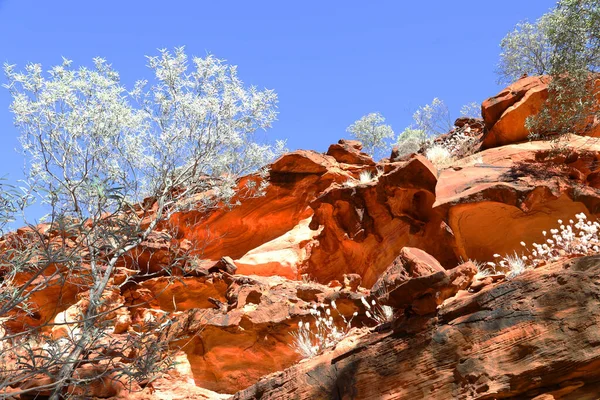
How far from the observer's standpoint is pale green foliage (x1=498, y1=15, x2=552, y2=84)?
71.4ft

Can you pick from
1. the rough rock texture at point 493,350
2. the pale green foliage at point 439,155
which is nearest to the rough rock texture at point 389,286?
the rough rock texture at point 493,350

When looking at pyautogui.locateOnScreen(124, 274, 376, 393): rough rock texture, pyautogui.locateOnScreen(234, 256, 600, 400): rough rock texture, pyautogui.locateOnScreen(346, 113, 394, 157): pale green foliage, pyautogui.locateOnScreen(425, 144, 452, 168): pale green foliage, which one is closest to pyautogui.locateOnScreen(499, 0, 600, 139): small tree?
pyautogui.locateOnScreen(425, 144, 452, 168): pale green foliage

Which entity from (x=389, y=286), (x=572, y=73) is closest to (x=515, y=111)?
(x=572, y=73)

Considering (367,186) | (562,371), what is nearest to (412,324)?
(562,371)

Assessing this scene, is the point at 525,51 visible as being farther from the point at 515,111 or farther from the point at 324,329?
the point at 324,329

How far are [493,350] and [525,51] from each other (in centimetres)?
1880

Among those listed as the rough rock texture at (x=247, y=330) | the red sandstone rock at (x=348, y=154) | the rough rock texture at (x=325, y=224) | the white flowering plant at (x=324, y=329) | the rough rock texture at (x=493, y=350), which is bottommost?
the rough rock texture at (x=493, y=350)

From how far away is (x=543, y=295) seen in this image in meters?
6.53

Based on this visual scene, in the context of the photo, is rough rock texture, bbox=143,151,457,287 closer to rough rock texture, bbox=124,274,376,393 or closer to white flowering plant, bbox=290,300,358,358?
rough rock texture, bbox=124,274,376,393

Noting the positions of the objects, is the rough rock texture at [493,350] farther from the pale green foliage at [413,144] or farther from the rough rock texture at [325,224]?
the pale green foliage at [413,144]

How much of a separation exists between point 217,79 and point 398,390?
970cm

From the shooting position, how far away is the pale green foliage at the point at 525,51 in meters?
21.8

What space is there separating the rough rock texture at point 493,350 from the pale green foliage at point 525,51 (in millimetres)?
16873

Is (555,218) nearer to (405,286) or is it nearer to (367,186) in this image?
(367,186)
